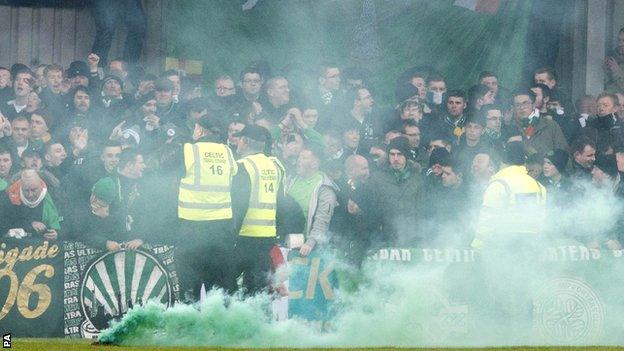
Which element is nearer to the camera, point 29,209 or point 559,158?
point 29,209

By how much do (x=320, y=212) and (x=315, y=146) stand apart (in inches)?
26.2

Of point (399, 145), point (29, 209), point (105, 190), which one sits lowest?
point (29, 209)

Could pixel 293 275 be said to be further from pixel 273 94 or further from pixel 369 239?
pixel 273 94

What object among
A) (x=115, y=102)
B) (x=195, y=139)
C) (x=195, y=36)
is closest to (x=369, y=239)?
(x=195, y=139)

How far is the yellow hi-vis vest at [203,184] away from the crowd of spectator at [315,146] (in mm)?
109

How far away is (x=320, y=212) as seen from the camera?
39.0 ft

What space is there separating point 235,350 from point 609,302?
3330mm

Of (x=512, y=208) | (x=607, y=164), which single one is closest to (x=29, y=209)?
(x=512, y=208)

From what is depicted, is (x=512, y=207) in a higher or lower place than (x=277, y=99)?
lower

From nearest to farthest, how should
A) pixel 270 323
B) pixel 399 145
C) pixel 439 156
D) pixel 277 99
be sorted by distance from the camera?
1. pixel 270 323
2. pixel 399 145
3. pixel 439 156
4. pixel 277 99

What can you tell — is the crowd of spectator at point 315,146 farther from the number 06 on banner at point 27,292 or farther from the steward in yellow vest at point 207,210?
the number 06 on banner at point 27,292

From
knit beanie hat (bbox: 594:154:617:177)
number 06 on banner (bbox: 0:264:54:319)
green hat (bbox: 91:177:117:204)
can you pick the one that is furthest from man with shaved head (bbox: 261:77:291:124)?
knit beanie hat (bbox: 594:154:617:177)

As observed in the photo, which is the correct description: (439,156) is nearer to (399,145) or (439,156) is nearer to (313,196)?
(399,145)

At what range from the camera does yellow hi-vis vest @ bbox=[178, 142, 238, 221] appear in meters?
11.5
